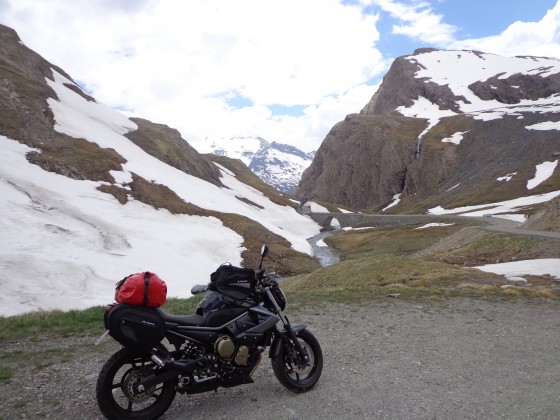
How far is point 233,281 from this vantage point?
23.6 ft

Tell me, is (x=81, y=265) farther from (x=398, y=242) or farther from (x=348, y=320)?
(x=398, y=242)

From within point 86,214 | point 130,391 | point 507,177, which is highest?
point 507,177

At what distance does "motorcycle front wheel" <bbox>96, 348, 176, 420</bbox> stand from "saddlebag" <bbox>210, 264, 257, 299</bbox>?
5.57 feet

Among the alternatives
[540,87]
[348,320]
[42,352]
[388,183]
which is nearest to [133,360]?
[42,352]

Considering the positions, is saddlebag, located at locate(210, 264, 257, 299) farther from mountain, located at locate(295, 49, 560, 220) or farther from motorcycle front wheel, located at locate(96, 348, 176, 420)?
mountain, located at locate(295, 49, 560, 220)

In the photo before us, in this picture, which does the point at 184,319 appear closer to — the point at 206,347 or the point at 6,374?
the point at 206,347

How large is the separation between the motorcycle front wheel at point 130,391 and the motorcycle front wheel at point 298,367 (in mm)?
2026

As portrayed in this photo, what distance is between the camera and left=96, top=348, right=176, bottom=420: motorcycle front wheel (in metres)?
6.16

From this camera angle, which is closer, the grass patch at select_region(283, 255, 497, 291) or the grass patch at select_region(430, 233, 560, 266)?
the grass patch at select_region(283, 255, 497, 291)

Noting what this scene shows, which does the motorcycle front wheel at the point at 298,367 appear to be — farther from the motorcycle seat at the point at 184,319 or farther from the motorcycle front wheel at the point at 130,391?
the motorcycle front wheel at the point at 130,391

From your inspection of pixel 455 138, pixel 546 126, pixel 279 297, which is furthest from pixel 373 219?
pixel 279 297

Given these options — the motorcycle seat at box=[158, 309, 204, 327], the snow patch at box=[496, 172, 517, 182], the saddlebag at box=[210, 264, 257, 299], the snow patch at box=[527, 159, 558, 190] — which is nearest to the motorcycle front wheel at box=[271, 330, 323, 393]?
the saddlebag at box=[210, 264, 257, 299]

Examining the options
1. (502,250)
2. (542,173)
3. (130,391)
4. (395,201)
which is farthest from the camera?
(395,201)

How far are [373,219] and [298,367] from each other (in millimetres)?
102954
